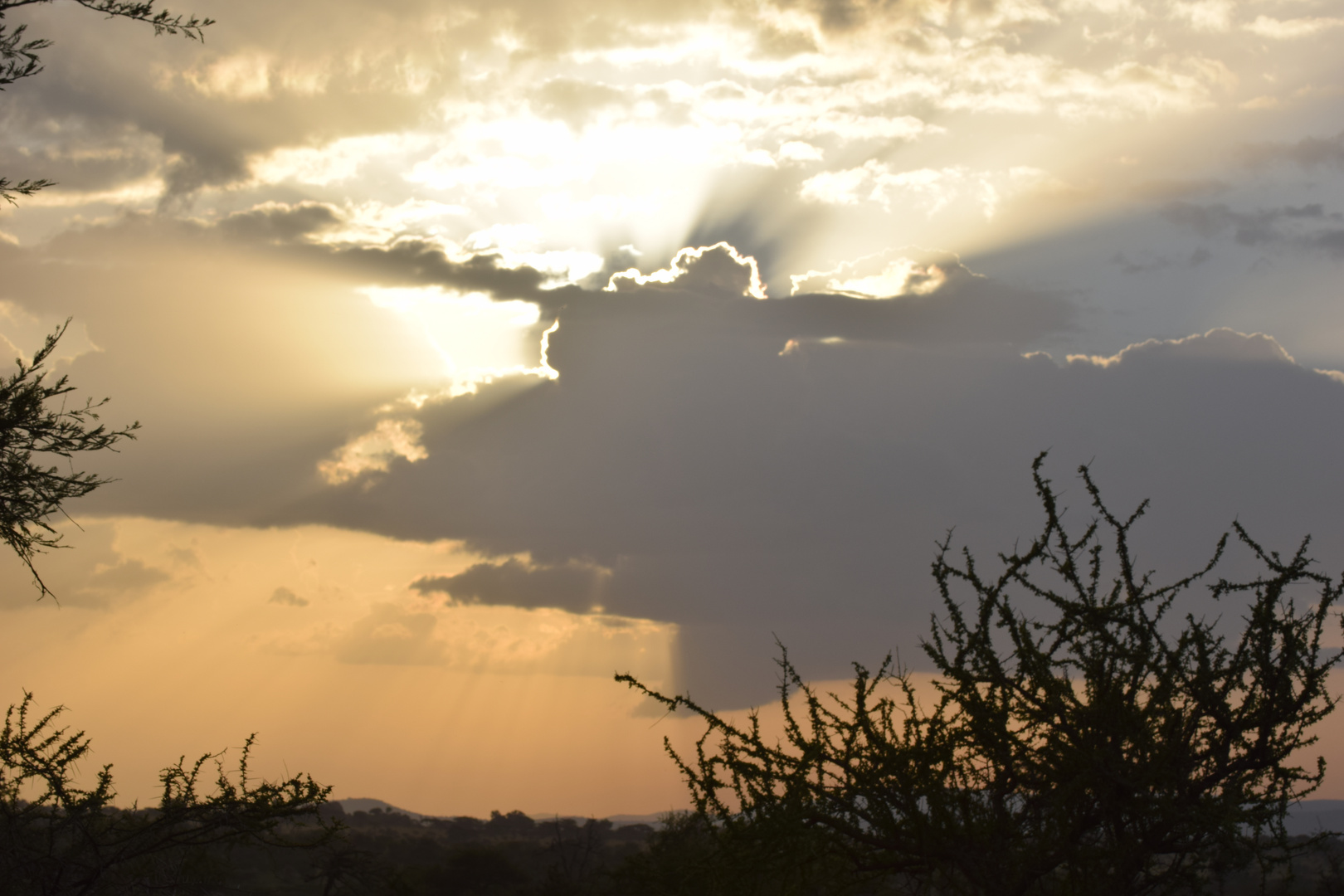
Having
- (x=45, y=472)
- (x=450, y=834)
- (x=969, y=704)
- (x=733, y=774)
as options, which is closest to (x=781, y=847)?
(x=733, y=774)

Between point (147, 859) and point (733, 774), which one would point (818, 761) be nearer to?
point (733, 774)

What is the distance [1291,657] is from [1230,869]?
1323mm

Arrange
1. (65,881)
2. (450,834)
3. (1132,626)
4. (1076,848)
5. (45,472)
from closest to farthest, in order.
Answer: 1. (1076,848)
2. (1132,626)
3. (65,881)
4. (45,472)
5. (450,834)

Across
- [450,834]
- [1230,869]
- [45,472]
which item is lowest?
[450,834]

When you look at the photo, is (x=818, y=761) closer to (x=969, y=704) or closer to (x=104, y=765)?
(x=969, y=704)

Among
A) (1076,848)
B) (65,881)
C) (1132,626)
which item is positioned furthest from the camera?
(65,881)

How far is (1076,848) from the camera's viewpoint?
5898 millimetres

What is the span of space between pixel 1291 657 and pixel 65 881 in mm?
10300

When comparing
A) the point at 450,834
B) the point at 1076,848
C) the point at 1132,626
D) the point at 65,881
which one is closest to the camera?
the point at 1076,848

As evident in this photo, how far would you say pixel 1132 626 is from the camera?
20.8 ft

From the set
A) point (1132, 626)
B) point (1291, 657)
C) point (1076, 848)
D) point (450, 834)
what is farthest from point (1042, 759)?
point (450, 834)

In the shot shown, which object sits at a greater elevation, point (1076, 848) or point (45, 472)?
point (45, 472)

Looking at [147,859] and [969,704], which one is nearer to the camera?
[969,704]

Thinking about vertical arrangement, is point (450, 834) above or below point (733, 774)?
below
